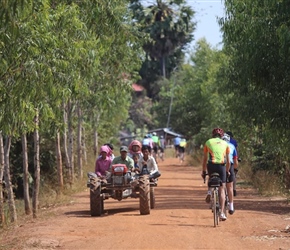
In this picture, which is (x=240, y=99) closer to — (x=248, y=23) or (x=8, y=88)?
(x=248, y=23)

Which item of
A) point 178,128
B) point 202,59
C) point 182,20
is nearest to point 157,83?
point 182,20

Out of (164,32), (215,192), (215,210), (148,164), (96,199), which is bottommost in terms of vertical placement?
(215,210)

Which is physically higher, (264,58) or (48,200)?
(264,58)

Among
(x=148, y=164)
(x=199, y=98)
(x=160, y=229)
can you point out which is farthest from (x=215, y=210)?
(x=199, y=98)

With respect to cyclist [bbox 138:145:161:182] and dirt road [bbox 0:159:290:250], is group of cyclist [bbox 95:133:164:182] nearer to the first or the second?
cyclist [bbox 138:145:161:182]

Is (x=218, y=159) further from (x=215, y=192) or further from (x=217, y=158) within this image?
(x=215, y=192)

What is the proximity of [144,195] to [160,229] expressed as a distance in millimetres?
2982

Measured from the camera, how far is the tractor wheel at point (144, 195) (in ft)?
62.8

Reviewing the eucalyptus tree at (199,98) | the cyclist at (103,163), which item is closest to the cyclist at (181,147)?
the eucalyptus tree at (199,98)

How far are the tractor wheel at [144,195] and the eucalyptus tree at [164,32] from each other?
155 feet

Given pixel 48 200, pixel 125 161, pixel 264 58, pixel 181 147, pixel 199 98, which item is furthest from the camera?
pixel 199 98

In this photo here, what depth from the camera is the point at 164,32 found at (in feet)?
245

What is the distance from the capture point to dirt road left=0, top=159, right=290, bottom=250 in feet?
47.5

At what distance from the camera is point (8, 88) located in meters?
14.1
